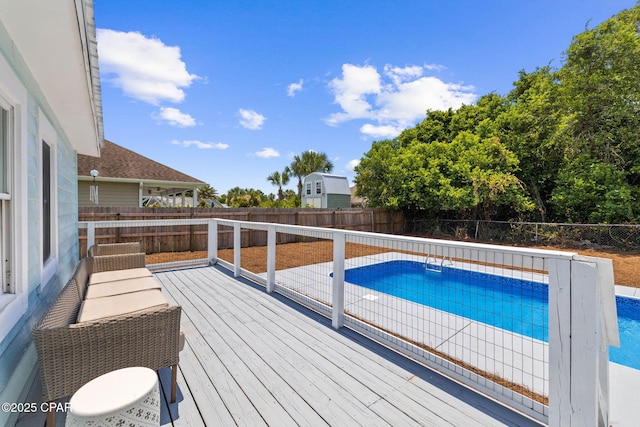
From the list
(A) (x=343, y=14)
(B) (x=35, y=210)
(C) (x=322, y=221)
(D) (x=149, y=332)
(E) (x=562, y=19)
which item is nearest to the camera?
(D) (x=149, y=332)

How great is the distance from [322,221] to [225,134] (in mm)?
11906

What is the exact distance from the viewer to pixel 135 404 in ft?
4.17

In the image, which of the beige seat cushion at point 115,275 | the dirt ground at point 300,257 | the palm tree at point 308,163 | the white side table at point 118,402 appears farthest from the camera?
the palm tree at point 308,163

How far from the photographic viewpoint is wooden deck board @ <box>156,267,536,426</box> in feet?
6.06

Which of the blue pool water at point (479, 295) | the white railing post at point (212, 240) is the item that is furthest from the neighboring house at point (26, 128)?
the blue pool water at point (479, 295)

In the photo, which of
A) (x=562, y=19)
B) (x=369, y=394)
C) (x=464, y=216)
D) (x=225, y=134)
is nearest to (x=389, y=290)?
(x=369, y=394)

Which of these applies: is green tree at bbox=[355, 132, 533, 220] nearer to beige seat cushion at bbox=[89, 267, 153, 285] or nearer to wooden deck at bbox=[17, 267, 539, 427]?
wooden deck at bbox=[17, 267, 539, 427]

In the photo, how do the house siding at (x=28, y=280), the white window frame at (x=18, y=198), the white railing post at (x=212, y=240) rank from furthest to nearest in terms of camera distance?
the white railing post at (x=212, y=240), the white window frame at (x=18, y=198), the house siding at (x=28, y=280)

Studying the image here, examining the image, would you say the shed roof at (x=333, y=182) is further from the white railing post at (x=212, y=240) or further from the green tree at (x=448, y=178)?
the white railing post at (x=212, y=240)

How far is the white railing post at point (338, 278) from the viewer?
10.2 feet

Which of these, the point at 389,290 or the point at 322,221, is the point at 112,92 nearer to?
the point at 322,221

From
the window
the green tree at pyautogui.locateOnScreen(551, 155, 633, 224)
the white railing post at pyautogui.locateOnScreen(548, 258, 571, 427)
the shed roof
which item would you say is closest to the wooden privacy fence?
the window

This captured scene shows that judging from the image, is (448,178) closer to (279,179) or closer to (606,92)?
(606,92)

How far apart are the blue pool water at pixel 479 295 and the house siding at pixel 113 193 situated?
31.2 ft
